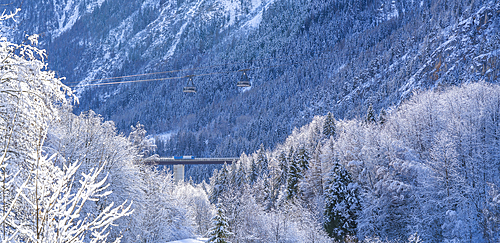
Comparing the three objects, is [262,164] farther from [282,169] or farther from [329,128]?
[329,128]

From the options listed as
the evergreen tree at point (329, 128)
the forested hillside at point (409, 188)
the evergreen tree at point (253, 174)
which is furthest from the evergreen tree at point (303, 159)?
the evergreen tree at point (253, 174)

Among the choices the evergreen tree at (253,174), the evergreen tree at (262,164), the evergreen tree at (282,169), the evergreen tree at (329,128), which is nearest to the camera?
the evergreen tree at (282,169)

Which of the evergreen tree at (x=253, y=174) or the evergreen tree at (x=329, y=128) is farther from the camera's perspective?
the evergreen tree at (x=253, y=174)

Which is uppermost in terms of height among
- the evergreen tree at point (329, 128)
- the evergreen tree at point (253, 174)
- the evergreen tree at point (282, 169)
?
the evergreen tree at point (329, 128)

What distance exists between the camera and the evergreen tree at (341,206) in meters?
42.6

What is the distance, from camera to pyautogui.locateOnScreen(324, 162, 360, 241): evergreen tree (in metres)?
42.6

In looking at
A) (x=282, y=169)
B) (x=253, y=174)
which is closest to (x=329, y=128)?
(x=282, y=169)

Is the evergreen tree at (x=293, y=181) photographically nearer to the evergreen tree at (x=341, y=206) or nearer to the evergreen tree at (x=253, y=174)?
the evergreen tree at (x=341, y=206)

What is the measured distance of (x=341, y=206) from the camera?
4334 cm

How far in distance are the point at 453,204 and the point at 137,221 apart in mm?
31167

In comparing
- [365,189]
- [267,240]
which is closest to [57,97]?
[267,240]

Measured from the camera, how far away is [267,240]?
43.2m

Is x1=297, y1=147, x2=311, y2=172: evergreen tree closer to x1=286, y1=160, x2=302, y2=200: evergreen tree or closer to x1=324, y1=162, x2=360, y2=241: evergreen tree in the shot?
x1=286, y1=160, x2=302, y2=200: evergreen tree

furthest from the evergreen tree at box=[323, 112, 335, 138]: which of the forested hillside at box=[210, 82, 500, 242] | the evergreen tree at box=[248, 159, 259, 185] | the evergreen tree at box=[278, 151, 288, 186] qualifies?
the evergreen tree at box=[248, 159, 259, 185]
